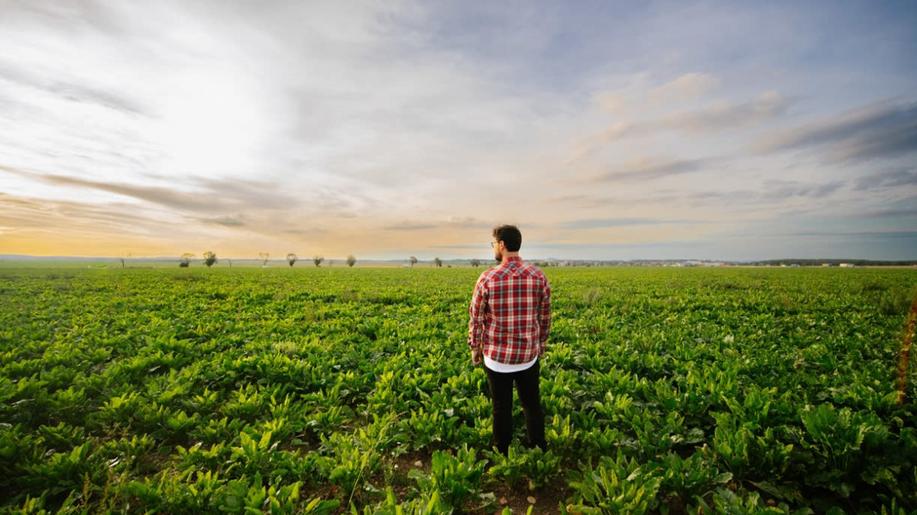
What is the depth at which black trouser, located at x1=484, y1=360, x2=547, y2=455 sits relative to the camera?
4152 mm

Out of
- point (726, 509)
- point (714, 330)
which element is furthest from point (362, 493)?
point (714, 330)

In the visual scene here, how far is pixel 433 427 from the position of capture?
508 centimetres

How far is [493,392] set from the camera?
13.8 feet

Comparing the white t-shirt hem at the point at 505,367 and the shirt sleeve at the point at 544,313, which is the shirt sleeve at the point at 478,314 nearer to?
the white t-shirt hem at the point at 505,367

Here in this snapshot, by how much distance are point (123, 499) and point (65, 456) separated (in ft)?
3.74

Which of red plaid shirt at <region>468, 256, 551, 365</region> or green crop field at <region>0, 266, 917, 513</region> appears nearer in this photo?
green crop field at <region>0, 266, 917, 513</region>

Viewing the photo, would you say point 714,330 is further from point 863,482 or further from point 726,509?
Answer: point 726,509

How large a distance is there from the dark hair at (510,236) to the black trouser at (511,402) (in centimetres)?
137

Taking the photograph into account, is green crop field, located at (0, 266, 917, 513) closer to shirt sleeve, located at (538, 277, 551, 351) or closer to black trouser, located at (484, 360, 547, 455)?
black trouser, located at (484, 360, 547, 455)

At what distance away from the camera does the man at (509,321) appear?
3961mm

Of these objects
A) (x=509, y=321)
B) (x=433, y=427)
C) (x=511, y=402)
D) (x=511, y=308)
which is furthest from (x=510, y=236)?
(x=433, y=427)

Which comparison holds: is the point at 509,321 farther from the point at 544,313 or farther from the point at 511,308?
the point at 544,313

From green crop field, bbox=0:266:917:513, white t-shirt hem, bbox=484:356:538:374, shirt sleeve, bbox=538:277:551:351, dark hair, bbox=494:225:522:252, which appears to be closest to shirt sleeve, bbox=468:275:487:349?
white t-shirt hem, bbox=484:356:538:374

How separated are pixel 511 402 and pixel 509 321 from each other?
1063 mm
